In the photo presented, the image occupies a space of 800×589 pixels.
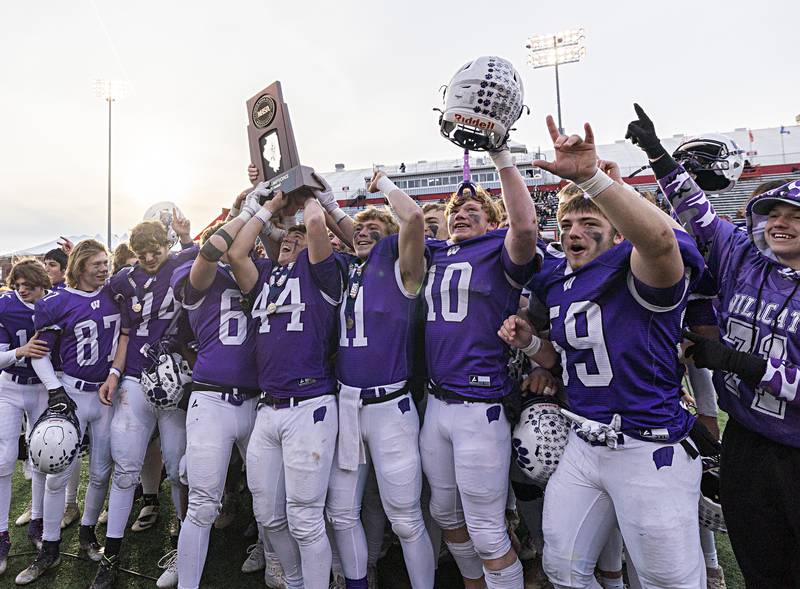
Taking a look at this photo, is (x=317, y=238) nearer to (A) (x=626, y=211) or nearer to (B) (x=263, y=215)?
(B) (x=263, y=215)

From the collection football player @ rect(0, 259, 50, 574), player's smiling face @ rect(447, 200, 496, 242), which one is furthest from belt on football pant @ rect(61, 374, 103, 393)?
player's smiling face @ rect(447, 200, 496, 242)

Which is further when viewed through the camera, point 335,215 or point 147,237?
point 147,237

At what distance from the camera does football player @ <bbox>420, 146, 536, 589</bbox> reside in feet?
7.47

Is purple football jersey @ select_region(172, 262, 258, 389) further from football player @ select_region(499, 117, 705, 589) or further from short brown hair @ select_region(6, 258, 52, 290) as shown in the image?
football player @ select_region(499, 117, 705, 589)

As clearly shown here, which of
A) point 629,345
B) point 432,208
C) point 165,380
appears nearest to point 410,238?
point 629,345

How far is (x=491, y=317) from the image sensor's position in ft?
8.02

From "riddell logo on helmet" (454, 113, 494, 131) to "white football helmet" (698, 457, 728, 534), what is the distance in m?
1.91

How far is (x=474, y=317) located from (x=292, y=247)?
1.30 m

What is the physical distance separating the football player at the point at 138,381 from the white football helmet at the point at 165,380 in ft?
0.60

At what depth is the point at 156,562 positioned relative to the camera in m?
3.26

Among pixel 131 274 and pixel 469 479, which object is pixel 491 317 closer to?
pixel 469 479

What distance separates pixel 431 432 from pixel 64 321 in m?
2.78

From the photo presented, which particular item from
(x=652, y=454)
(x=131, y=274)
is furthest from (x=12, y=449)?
(x=652, y=454)

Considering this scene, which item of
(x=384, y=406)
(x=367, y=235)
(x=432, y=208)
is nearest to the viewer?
(x=384, y=406)
